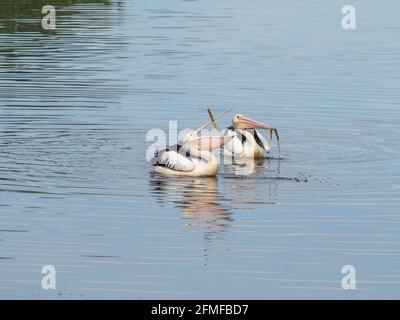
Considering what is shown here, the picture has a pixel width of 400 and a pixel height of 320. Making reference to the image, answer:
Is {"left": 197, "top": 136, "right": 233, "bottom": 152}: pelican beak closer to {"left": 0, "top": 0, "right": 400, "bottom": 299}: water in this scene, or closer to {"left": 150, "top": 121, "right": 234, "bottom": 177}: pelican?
{"left": 150, "top": 121, "right": 234, "bottom": 177}: pelican

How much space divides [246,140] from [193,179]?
6.81 ft

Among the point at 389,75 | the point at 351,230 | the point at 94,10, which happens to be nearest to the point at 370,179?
the point at 351,230

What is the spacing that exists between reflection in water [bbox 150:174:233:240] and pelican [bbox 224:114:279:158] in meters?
1.71

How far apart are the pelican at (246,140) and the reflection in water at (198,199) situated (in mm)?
1714

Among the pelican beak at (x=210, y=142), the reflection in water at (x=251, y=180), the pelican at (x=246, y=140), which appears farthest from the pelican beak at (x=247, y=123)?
the pelican beak at (x=210, y=142)

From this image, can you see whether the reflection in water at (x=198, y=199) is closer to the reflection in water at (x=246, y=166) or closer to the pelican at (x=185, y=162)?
the pelican at (x=185, y=162)

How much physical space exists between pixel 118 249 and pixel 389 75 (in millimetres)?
13442

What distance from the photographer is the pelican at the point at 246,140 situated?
1794cm

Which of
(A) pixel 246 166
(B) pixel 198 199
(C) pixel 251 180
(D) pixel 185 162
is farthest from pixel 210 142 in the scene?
(B) pixel 198 199

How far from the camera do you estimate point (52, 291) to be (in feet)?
37.8

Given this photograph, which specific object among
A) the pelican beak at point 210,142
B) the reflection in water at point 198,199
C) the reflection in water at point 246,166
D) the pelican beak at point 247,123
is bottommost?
the reflection in water at point 198,199

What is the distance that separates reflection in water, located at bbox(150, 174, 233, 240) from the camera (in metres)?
14.0

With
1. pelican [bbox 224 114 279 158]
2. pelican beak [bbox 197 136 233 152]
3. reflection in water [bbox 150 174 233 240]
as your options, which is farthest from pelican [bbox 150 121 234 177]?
pelican [bbox 224 114 279 158]

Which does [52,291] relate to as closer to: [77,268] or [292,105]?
[77,268]
